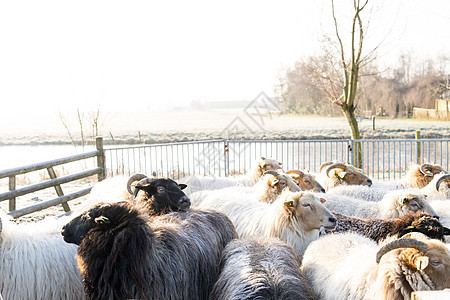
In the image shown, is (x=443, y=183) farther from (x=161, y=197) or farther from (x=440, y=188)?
(x=161, y=197)

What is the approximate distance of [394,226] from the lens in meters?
4.28

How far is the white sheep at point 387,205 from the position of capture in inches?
200

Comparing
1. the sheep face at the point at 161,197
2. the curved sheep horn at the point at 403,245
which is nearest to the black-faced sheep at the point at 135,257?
the sheep face at the point at 161,197

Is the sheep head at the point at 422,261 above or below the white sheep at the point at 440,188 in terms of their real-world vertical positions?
above

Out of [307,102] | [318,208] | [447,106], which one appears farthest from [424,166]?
[447,106]

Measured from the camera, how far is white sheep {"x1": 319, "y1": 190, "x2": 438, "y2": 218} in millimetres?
5078

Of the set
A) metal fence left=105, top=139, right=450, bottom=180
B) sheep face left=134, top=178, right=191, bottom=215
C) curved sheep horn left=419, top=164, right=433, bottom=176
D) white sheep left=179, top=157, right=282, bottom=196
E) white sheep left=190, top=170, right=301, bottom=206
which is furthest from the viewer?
metal fence left=105, top=139, right=450, bottom=180

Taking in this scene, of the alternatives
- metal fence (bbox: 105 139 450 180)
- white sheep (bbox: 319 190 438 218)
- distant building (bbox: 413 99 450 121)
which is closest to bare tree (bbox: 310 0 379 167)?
metal fence (bbox: 105 139 450 180)

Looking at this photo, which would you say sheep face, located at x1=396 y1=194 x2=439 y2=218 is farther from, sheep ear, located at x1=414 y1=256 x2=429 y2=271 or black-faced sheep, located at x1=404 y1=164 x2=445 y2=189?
black-faced sheep, located at x1=404 y1=164 x2=445 y2=189

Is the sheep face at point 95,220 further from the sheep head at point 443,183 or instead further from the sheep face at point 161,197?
the sheep head at point 443,183

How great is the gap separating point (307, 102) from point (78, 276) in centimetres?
2688

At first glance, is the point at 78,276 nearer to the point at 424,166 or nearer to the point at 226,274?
the point at 226,274

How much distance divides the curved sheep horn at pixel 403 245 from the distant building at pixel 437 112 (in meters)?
32.4

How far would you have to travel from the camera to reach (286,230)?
4.78 m
